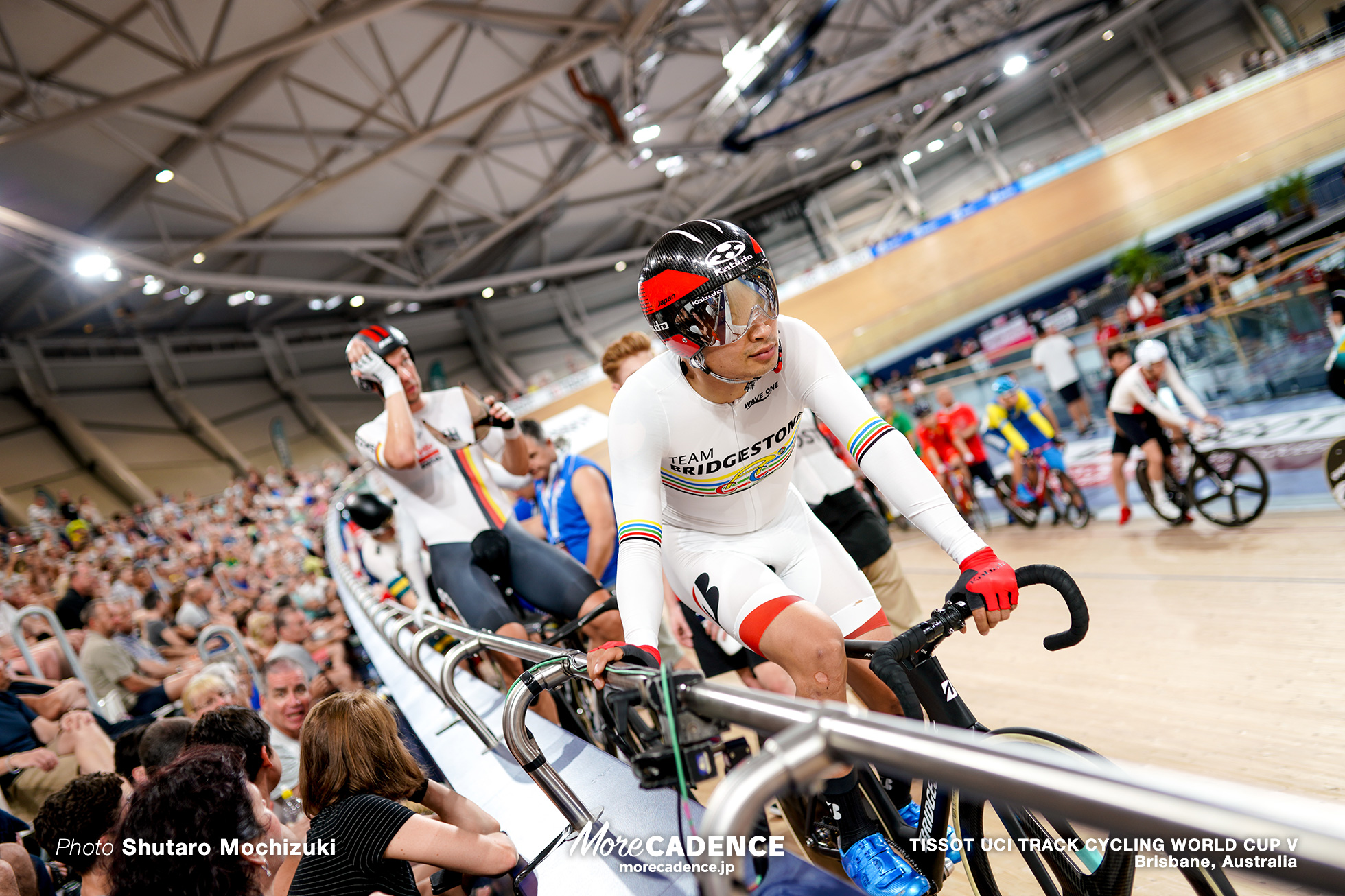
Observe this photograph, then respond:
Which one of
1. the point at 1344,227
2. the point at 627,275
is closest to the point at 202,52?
the point at 1344,227

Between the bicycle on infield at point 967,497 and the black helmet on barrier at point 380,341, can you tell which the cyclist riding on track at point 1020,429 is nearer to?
the bicycle on infield at point 967,497

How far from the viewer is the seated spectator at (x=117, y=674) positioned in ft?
17.2

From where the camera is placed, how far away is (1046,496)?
7.22 metres

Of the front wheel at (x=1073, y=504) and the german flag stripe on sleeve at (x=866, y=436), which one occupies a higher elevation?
the german flag stripe on sleeve at (x=866, y=436)

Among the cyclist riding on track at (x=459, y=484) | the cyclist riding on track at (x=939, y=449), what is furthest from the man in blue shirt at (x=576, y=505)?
the cyclist riding on track at (x=939, y=449)

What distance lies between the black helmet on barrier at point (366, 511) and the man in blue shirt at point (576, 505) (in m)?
1.15

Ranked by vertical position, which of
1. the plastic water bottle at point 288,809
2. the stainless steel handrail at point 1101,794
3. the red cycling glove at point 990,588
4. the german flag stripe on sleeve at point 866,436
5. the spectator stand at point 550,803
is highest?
the german flag stripe on sleeve at point 866,436

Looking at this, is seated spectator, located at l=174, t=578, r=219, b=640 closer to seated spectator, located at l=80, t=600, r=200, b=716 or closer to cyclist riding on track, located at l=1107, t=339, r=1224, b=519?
seated spectator, located at l=80, t=600, r=200, b=716

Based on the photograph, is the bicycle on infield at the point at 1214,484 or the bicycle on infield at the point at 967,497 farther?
the bicycle on infield at the point at 967,497

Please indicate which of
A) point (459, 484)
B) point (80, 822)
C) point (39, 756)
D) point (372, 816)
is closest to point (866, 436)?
point (372, 816)

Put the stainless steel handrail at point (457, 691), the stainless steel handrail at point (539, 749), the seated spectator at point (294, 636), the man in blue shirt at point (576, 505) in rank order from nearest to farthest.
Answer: the stainless steel handrail at point (539, 749) → the stainless steel handrail at point (457, 691) → the man in blue shirt at point (576, 505) → the seated spectator at point (294, 636)

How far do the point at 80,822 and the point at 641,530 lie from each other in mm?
2049

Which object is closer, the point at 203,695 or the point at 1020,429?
the point at 203,695

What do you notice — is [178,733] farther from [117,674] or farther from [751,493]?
[117,674]
